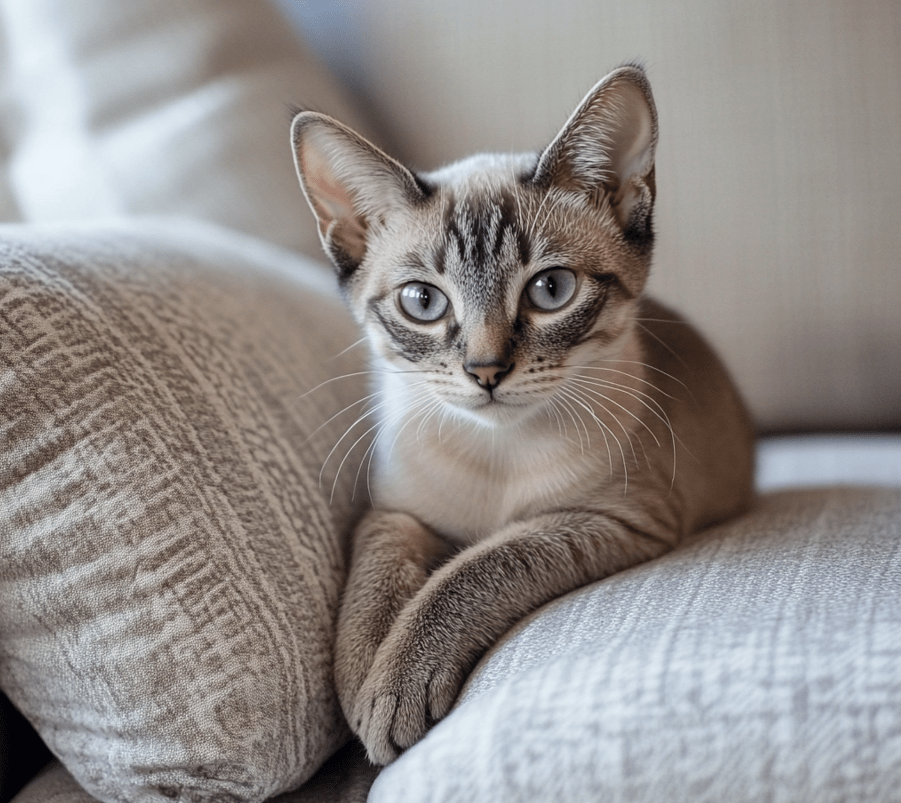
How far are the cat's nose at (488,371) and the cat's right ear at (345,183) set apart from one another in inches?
10.5

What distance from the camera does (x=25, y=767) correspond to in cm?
101

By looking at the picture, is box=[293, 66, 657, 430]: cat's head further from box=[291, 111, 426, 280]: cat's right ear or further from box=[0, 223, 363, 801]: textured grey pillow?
box=[0, 223, 363, 801]: textured grey pillow

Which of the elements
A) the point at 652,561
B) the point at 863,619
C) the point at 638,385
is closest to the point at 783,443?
the point at 638,385

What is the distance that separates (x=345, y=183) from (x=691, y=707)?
784mm

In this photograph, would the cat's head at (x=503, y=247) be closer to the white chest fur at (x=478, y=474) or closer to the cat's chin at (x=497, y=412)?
the cat's chin at (x=497, y=412)

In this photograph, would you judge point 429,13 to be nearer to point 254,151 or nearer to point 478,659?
point 254,151

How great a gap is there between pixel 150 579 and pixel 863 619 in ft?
2.35

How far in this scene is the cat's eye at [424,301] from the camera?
103 cm

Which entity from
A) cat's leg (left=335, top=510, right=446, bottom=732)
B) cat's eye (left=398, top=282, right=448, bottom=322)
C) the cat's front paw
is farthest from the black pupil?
the cat's front paw

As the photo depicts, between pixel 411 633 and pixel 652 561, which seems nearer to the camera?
pixel 411 633

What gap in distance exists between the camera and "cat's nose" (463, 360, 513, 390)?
3.10ft

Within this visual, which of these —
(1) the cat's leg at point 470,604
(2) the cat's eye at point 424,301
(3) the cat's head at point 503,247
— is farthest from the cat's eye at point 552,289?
(1) the cat's leg at point 470,604

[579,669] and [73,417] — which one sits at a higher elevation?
[73,417]

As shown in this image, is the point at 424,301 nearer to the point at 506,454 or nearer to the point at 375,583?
the point at 506,454
